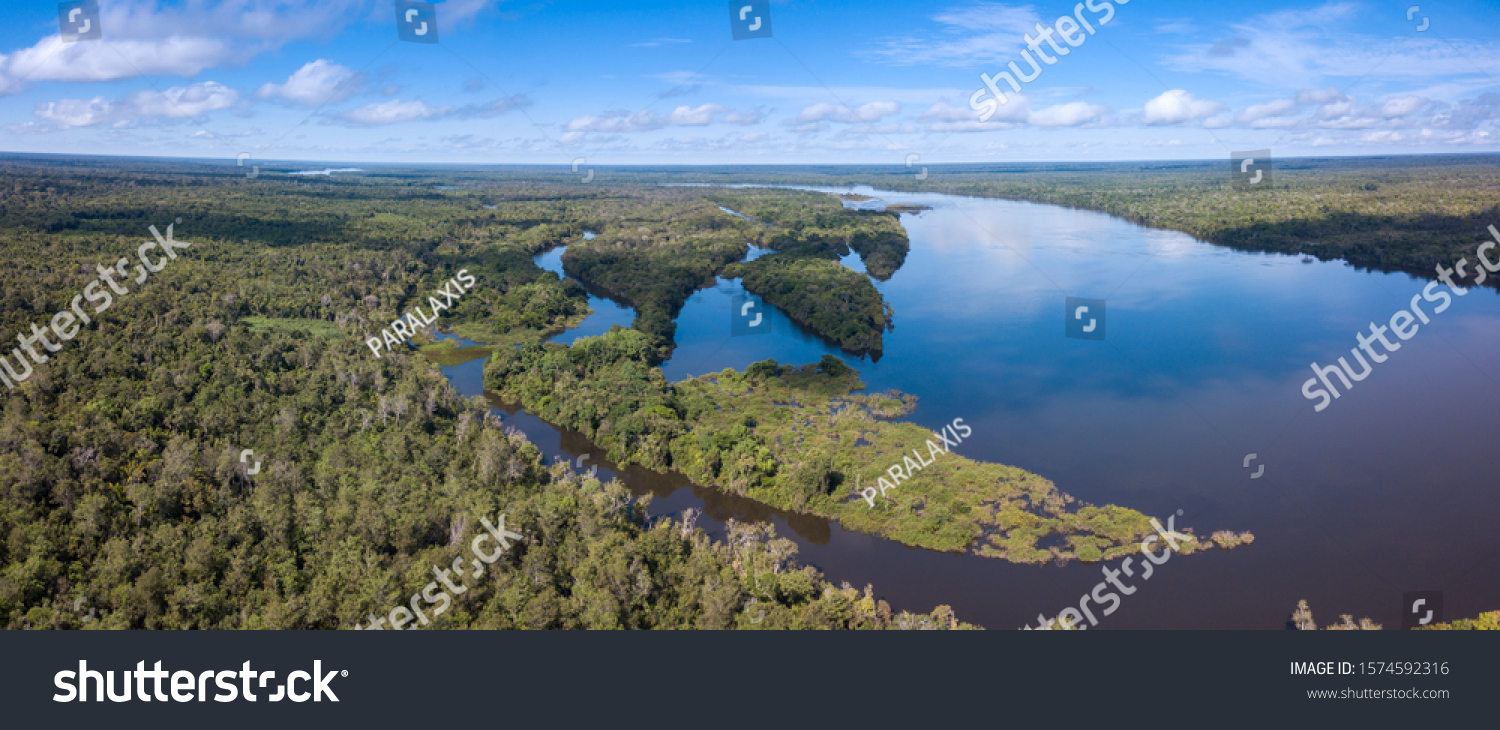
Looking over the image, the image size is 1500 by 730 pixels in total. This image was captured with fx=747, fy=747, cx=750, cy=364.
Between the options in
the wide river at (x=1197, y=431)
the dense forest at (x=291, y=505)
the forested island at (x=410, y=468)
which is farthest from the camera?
the wide river at (x=1197, y=431)

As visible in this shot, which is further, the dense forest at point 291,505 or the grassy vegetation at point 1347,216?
the grassy vegetation at point 1347,216

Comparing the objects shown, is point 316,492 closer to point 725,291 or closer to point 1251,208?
point 725,291

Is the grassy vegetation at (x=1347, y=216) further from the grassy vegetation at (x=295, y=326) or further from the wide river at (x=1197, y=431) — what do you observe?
the grassy vegetation at (x=295, y=326)

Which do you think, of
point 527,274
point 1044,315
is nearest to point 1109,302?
point 1044,315

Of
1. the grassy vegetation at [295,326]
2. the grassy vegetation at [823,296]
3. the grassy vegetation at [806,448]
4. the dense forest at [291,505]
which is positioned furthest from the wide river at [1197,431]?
the grassy vegetation at [295,326]

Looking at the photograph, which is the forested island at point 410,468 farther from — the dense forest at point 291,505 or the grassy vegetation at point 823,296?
the grassy vegetation at point 823,296

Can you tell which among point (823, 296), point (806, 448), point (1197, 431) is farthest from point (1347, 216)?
point (806, 448)

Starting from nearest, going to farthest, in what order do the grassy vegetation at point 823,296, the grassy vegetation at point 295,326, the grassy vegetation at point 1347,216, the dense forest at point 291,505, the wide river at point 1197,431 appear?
the dense forest at point 291,505 < the wide river at point 1197,431 < the grassy vegetation at point 295,326 < the grassy vegetation at point 823,296 < the grassy vegetation at point 1347,216

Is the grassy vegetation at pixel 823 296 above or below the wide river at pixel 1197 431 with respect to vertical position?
above

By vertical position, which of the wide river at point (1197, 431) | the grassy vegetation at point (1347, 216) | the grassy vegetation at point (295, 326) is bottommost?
the wide river at point (1197, 431)

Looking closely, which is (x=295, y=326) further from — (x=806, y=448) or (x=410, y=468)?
(x=806, y=448)
